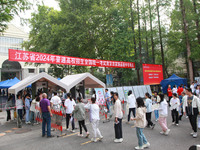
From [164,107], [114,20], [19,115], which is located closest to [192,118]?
[164,107]

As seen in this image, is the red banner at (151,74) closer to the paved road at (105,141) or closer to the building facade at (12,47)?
the paved road at (105,141)

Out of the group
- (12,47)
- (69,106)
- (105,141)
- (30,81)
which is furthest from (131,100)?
(12,47)

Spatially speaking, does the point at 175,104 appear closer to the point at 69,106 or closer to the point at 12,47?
the point at 69,106

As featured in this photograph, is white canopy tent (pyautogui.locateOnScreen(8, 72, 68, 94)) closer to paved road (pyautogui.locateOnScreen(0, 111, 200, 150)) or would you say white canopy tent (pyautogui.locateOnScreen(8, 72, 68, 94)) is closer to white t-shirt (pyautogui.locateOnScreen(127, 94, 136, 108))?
paved road (pyautogui.locateOnScreen(0, 111, 200, 150))

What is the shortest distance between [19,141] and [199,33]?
76.7ft

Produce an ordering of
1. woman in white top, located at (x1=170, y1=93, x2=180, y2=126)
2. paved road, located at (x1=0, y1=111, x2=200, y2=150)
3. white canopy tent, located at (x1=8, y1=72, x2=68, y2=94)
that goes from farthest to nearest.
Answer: white canopy tent, located at (x1=8, y1=72, x2=68, y2=94) < woman in white top, located at (x1=170, y1=93, x2=180, y2=126) < paved road, located at (x1=0, y1=111, x2=200, y2=150)

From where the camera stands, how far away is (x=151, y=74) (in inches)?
818

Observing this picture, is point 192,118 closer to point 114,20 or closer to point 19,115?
point 19,115

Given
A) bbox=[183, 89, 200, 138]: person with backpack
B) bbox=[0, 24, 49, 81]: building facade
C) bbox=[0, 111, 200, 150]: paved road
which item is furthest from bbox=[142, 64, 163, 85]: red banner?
bbox=[0, 24, 49, 81]: building facade

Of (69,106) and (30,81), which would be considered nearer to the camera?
(69,106)

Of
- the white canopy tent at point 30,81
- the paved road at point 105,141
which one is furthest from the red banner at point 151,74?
the paved road at point 105,141

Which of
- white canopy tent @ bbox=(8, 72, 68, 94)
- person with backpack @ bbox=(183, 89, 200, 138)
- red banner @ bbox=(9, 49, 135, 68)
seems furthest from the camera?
red banner @ bbox=(9, 49, 135, 68)

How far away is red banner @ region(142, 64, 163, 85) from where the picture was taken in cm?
1992

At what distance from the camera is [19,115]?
10172 millimetres
